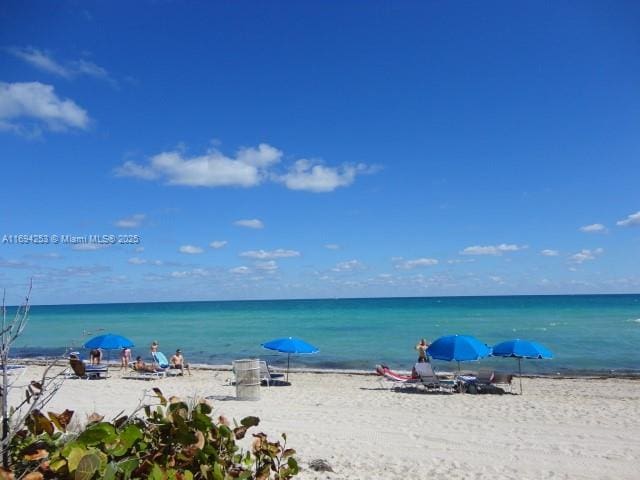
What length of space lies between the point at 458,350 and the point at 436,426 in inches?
174

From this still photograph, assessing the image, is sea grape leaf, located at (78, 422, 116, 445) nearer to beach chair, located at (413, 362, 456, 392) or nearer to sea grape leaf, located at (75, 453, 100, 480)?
sea grape leaf, located at (75, 453, 100, 480)

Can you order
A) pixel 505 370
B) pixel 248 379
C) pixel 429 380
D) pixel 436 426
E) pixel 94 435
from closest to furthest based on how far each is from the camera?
pixel 94 435 < pixel 436 426 < pixel 248 379 < pixel 429 380 < pixel 505 370

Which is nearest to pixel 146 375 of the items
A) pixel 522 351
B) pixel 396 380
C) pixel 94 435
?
pixel 396 380

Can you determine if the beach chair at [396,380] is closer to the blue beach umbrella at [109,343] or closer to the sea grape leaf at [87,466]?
the blue beach umbrella at [109,343]

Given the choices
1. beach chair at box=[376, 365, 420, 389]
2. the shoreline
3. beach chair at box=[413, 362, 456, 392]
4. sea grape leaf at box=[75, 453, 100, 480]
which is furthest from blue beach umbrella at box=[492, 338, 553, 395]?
sea grape leaf at box=[75, 453, 100, 480]

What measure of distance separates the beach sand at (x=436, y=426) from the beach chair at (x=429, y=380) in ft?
1.58

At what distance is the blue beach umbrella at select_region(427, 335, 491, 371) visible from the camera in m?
12.8

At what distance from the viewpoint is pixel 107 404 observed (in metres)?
11.0

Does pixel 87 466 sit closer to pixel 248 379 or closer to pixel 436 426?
pixel 436 426

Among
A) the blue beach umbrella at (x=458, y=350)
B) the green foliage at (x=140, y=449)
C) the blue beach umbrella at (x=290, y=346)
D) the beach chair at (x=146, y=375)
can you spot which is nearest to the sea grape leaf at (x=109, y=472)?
the green foliage at (x=140, y=449)

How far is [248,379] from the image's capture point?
11.8 meters

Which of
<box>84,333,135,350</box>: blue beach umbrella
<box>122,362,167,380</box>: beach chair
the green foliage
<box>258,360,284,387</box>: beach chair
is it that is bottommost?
<box>122,362,167,380</box>: beach chair

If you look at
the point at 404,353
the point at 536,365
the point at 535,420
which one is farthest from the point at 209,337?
the point at 535,420

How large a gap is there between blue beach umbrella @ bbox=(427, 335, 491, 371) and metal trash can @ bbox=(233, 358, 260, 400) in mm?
4717
